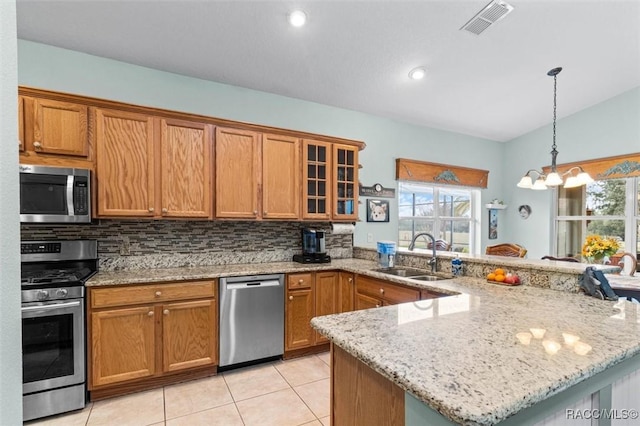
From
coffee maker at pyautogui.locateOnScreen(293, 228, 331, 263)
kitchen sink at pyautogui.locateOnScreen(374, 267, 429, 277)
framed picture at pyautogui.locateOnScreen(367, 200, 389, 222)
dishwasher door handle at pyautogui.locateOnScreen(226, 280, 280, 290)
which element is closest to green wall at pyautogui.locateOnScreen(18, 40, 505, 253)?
framed picture at pyautogui.locateOnScreen(367, 200, 389, 222)

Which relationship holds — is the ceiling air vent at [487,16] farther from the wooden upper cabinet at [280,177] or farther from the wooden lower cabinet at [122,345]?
the wooden lower cabinet at [122,345]

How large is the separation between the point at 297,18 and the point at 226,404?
2935 millimetres

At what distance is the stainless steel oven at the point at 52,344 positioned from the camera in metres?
1.97

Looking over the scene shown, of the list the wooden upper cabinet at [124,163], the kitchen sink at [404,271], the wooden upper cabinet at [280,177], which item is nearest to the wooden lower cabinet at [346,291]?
the kitchen sink at [404,271]

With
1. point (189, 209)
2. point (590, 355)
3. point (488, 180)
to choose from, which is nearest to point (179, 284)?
point (189, 209)

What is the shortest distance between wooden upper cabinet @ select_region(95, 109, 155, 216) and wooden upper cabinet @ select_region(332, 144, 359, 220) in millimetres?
1810

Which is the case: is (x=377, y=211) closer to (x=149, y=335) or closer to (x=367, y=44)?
(x=367, y=44)

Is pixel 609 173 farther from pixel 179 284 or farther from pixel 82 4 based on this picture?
pixel 82 4

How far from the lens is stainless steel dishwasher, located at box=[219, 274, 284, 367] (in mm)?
2586

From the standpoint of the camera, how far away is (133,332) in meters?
2.27

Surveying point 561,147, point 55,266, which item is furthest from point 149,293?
point 561,147

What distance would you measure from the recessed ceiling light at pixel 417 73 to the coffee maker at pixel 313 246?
76.8 inches

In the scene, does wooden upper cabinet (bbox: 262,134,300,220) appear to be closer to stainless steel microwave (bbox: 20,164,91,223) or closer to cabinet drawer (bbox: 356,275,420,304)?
cabinet drawer (bbox: 356,275,420,304)

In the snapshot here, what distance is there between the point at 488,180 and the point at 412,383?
17.8 feet
